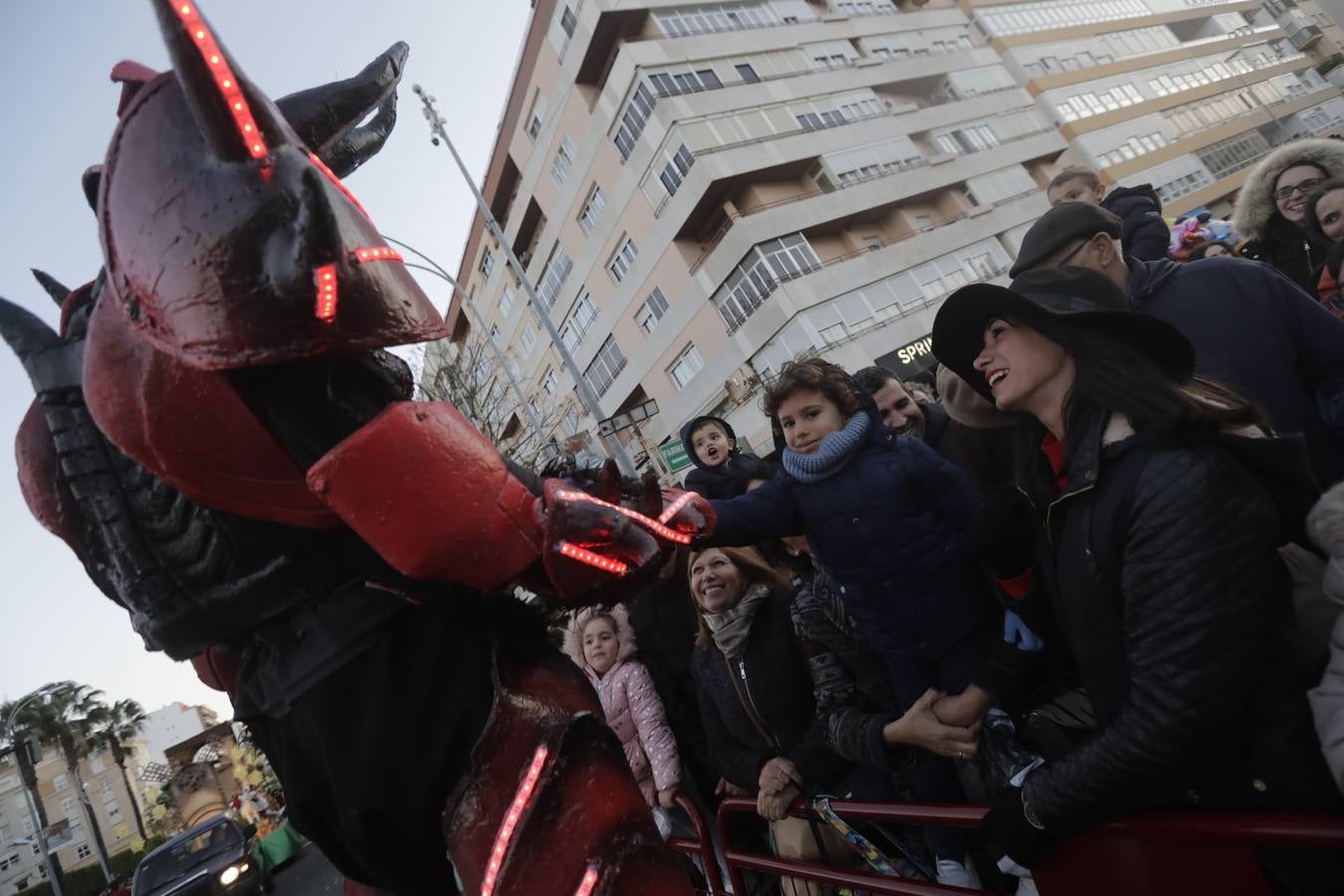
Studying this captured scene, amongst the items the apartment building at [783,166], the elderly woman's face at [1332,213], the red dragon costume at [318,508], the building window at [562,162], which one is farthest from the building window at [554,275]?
the red dragon costume at [318,508]

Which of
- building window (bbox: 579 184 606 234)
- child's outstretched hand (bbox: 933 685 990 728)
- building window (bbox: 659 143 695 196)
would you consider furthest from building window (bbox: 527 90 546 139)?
child's outstretched hand (bbox: 933 685 990 728)

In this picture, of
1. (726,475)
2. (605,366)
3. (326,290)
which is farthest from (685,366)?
(326,290)

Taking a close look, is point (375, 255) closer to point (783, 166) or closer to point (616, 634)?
point (616, 634)

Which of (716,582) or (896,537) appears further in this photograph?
(716,582)

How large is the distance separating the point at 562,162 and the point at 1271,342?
1067 inches

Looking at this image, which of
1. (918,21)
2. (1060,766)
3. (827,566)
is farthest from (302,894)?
(918,21)

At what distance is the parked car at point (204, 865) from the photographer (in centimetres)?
1024

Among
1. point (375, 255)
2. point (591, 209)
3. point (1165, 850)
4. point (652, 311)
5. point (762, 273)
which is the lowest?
point (1165, 850)

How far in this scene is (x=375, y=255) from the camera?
122 centimetres

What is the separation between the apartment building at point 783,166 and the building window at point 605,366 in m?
0.16

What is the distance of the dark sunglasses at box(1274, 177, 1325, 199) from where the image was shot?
3.58m

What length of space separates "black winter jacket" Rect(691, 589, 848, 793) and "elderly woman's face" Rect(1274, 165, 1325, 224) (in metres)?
3.71

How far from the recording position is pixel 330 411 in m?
1.17

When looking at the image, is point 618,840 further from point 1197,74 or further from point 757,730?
point 1197,74
